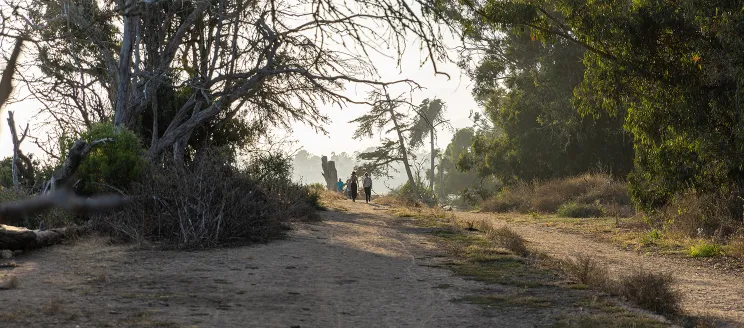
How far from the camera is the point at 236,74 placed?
59.5 feet

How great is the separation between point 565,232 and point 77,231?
11.6 metres

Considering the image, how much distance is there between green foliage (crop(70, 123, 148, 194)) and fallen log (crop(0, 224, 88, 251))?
7.27ft

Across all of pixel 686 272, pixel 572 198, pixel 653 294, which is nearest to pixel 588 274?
pixel 653 294

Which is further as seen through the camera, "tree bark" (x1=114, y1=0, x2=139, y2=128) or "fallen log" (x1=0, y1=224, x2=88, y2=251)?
"tree bark" (x1=114, y1=0, x2=139, y2=128)

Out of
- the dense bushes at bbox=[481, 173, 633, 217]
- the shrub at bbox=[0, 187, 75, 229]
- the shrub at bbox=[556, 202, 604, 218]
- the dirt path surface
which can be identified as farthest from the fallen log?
the shrub at bbox=[556, 202, 604, 218]

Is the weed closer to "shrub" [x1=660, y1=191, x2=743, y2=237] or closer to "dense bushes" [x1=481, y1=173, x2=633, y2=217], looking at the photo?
"shrub" [x1=660, y1=191, x2=743, y2=237]

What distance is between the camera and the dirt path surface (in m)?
5.92

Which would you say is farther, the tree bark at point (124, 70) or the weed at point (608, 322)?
the tree bark at point (124, 70)

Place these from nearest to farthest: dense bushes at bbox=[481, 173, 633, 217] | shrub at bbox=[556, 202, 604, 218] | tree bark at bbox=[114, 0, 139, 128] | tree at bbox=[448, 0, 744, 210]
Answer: tree at bbox=[448, 0, 744, 210] → tree bark at bbox=[114, 0, 139, 128] → shrub at bbox=[556, 202, 604, 218] → dense bushes at bbox=[481, 173, 633, 217]

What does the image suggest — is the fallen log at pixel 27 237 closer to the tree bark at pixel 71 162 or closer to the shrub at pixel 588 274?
the tree bark at pixel 71 162

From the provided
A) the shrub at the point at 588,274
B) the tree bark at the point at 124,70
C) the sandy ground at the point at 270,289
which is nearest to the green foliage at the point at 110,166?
the sandy ground at the point at 270,289

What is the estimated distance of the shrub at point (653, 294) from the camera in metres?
6.98

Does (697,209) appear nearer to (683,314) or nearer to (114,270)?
(683,314)

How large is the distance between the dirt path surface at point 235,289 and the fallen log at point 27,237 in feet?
0.72
